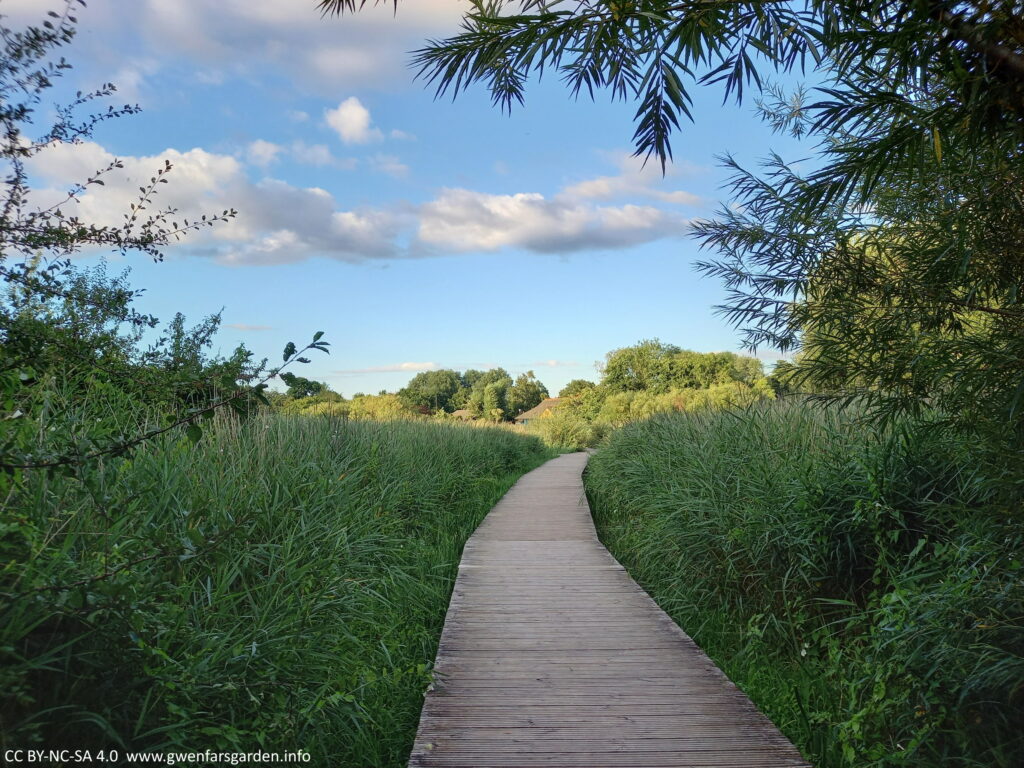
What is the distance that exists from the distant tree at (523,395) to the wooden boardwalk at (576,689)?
63387 mm

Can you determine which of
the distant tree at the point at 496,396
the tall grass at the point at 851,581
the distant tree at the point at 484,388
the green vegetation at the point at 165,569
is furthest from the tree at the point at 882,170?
the distant tree at the point at 496,396

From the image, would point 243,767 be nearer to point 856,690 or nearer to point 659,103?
point 856,690

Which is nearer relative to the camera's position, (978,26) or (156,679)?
(156,679)

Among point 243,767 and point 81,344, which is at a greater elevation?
point 81,344

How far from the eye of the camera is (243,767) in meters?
2.44

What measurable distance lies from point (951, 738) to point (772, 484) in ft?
6.86

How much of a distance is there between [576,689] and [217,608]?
1904mm

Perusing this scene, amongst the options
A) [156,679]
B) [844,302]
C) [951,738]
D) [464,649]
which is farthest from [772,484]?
[156,679]

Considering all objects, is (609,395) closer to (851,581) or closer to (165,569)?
(851,581)

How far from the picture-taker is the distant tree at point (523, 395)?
70.4 m

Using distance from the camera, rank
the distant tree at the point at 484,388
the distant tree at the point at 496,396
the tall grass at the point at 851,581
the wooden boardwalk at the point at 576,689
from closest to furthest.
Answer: the wooden boardwalk at the point at 576,689, the tall grass at the point at 851,581, the distant tree at the point at 496,396, the distant tree at the point at 484,388

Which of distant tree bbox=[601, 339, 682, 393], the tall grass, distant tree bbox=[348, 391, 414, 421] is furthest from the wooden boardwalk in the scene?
distant tree bbox=[601, 339, 682, 393]

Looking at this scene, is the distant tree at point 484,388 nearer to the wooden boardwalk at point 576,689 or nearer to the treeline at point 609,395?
the treeline at point 609,395

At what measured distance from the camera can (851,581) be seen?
4324 millimetres
